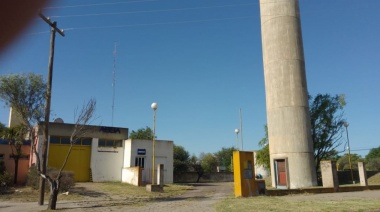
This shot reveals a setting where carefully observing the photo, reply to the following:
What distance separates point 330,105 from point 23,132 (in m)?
30.0

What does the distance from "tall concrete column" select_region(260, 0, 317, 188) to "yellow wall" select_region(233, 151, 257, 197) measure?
1067 cm

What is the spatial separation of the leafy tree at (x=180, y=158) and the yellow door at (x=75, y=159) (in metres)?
15.6

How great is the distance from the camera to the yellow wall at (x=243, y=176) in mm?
18906

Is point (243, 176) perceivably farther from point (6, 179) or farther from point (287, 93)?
point (6, 179)

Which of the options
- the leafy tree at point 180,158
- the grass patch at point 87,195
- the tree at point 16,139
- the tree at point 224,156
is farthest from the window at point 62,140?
the tree at point 224,156

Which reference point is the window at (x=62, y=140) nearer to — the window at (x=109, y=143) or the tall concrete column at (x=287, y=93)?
the window at (x=109, y=143)

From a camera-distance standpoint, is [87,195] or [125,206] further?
[87,195]

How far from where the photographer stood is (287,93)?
3027cm

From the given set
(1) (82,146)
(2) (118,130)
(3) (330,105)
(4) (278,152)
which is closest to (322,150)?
(3) (330,105)

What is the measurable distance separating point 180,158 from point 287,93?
3108 cm

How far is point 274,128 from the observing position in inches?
1209

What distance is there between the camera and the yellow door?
31.3 metres

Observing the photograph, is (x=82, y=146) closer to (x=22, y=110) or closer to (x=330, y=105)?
(x=22, y=110)

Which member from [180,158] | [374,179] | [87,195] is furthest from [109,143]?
[180,158]
